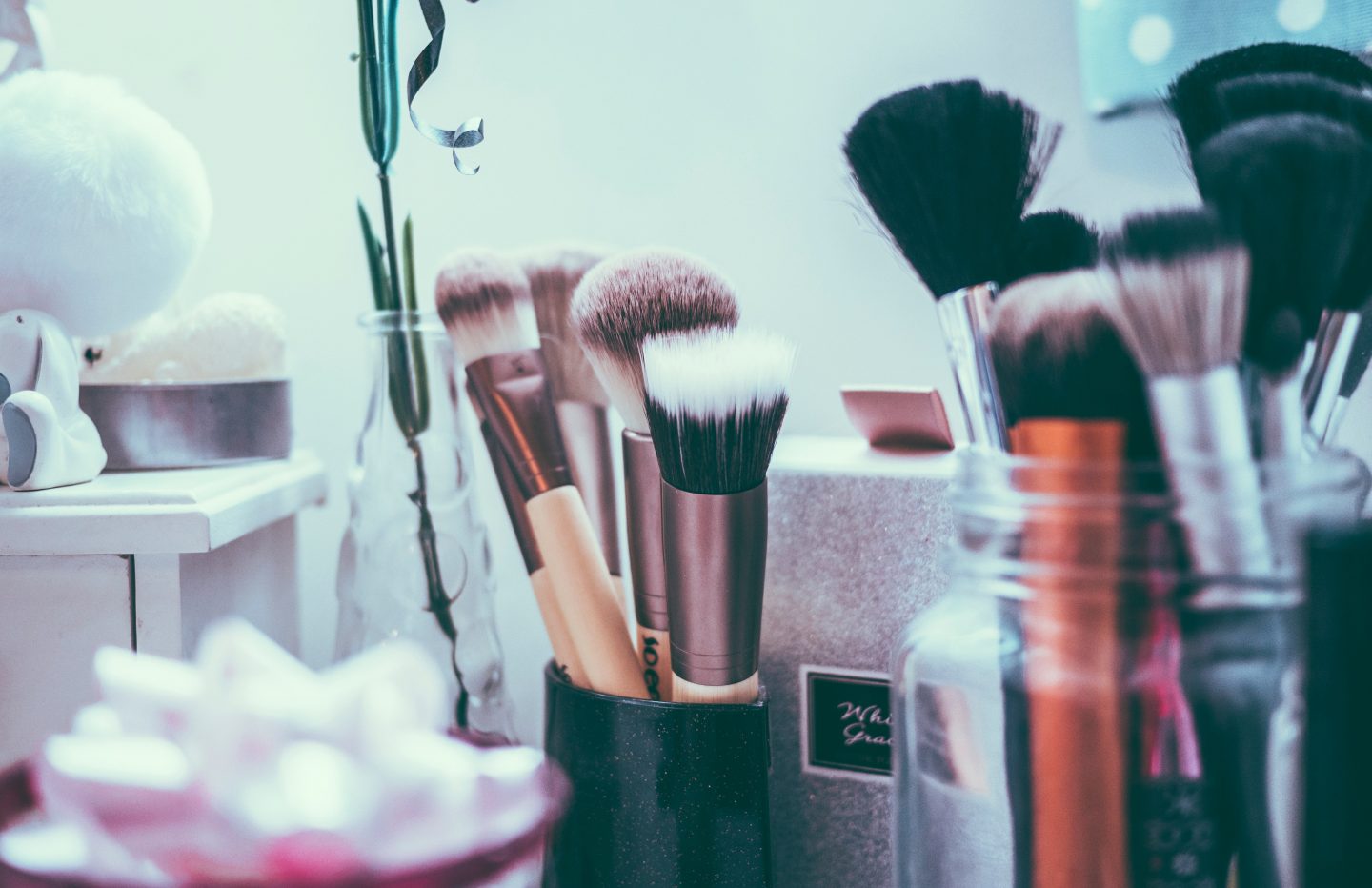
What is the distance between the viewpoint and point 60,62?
0.65m

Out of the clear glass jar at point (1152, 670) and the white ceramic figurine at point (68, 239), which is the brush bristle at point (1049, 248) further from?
the white ceramic figurine at point (68, 239)

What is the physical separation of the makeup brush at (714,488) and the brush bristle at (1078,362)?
10 cm

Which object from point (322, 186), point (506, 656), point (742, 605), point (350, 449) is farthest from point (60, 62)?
point (742, 605)

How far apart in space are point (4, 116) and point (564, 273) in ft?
0.82

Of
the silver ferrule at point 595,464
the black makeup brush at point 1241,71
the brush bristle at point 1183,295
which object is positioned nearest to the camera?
the brush bristle at point 1183,295

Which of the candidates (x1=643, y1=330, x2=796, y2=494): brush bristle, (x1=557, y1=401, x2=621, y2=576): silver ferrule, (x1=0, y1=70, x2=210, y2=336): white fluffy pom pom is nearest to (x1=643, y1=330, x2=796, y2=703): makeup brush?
(x1=643, y1=330, x2=796, y2=494): brush bristle

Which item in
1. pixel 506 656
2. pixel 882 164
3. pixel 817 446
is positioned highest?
pixel 882 164

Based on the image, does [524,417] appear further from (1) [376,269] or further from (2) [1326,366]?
(2) [1326,366]

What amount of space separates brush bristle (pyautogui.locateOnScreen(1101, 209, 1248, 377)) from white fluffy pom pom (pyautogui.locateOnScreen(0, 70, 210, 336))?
41 centimetres

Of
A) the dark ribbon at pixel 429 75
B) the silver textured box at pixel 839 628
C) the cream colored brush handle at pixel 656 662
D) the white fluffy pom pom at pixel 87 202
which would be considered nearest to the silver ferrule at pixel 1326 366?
the silver textured box at pixel 839 628

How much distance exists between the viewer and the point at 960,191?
0.38 meters

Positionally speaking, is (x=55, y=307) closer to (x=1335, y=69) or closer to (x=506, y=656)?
(x=506, y=656)

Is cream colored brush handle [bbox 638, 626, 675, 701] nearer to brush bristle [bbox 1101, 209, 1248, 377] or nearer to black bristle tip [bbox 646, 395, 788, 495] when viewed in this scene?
black bristle tip [bbox 646, 395, 788, 495]

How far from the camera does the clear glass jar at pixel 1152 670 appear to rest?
29 centimetres
